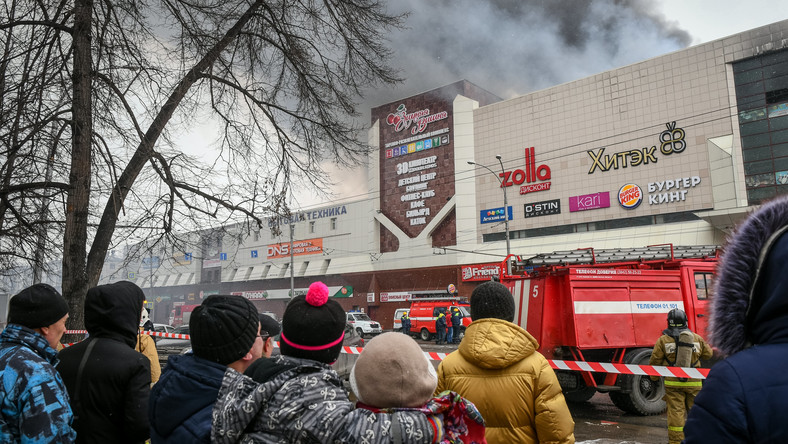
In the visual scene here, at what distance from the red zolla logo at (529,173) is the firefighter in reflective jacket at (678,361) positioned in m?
30.4

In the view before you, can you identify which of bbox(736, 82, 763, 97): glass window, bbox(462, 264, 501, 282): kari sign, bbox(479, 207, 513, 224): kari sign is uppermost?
bbox(736, 82, 763, 97): glass window

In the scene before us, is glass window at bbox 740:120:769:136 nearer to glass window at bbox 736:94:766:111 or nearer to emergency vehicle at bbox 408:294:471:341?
glass window at bbox 736:94:766:111

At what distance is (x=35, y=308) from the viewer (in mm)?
2994

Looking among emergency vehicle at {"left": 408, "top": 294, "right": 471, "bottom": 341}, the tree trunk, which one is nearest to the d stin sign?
emergency vehicle at {"left": 408, "top": 294, "right": 471, "bottom": 341}

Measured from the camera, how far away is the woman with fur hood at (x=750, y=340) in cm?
114

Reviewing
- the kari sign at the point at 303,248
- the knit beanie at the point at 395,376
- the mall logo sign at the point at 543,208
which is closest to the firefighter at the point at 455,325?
the mall logo sign at the point at 543,208

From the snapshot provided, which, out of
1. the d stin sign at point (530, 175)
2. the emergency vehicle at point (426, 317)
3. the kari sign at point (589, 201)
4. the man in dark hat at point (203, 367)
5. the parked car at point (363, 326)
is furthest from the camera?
the d stin sign at point (530, 175)

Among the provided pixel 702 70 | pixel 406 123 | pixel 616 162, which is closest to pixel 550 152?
pixel 616 162

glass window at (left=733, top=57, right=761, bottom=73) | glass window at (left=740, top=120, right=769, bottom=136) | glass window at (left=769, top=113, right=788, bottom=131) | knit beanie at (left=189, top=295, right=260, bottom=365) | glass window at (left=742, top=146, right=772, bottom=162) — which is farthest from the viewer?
glass window at (left=733, top=57, right=761, bottom=73)

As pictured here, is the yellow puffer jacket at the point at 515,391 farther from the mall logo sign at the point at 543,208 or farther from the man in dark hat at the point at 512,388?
the mall logo sign at the point at 543,208

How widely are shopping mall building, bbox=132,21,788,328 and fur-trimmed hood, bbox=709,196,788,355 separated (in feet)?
70.7

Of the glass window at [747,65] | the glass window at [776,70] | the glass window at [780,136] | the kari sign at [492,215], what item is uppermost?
the glass window at [747,65]

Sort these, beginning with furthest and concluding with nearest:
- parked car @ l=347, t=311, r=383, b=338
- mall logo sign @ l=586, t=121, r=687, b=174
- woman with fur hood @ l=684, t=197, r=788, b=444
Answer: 1. parked car @ l=347, t=311, r=383, b=338
2. mall logo sign @ l=586, t=121, r=687, b=174
3. woman with fur hood @ l=684, t=197, r=788, b=444

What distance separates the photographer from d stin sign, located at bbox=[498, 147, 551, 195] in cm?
3622
